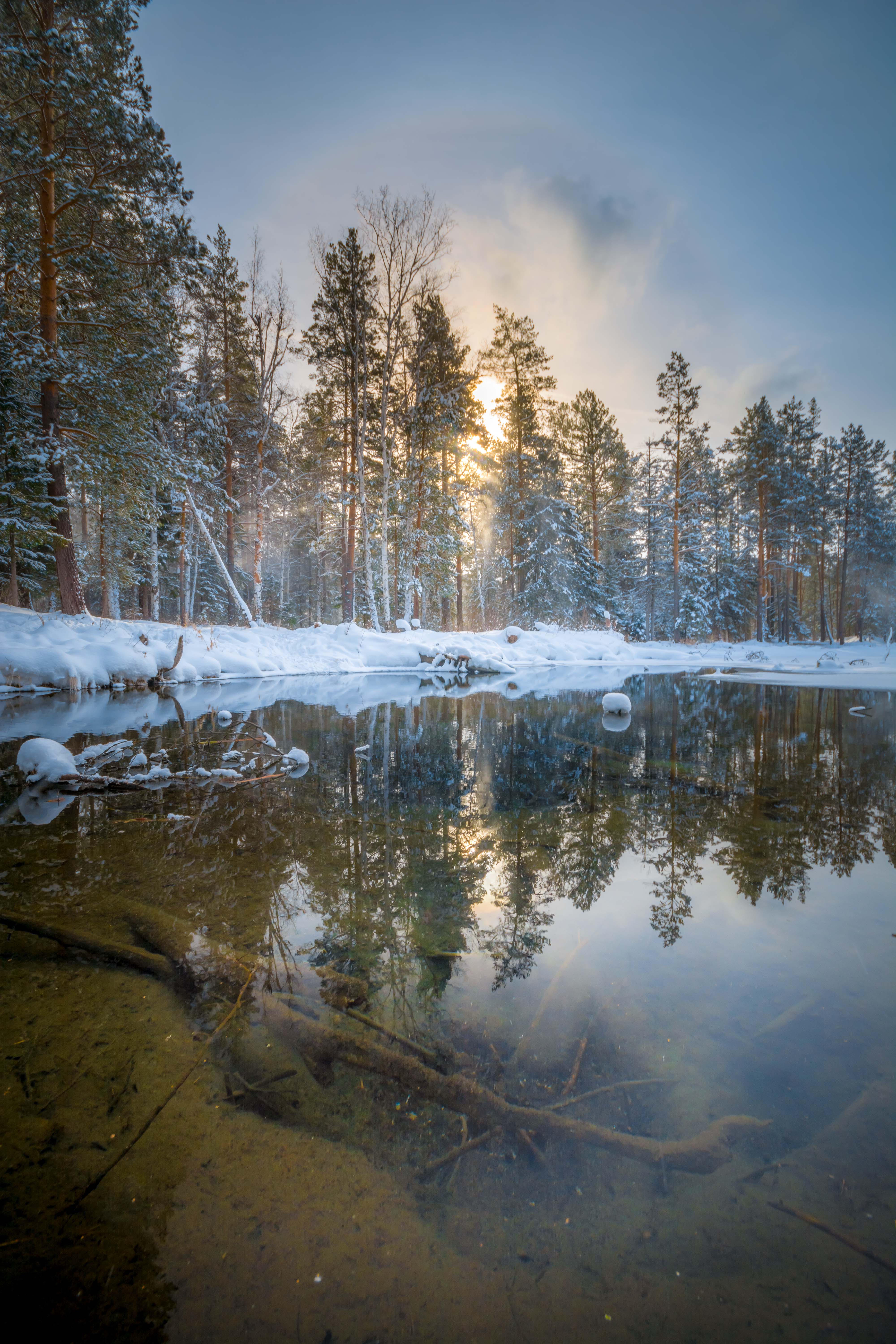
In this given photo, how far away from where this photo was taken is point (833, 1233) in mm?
1145

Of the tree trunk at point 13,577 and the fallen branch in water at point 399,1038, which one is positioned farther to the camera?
the tree trunk at point 13,577

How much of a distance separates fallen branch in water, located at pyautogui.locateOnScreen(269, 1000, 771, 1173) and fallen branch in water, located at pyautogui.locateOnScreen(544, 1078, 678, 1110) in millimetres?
44

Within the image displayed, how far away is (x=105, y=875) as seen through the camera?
2932mm

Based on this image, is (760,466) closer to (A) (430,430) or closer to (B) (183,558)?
(A) (430,430)

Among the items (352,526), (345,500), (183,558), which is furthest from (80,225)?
(352,526)

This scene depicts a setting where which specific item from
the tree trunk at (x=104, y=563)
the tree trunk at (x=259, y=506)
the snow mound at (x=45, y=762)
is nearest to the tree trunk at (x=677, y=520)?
the tree trunk at (x=259, y=506)

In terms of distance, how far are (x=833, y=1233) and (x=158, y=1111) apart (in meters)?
1.76

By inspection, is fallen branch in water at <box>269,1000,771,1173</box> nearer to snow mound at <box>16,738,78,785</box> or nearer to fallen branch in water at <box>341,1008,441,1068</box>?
fallen branch in water at <box>341,1008,441,1068</box>

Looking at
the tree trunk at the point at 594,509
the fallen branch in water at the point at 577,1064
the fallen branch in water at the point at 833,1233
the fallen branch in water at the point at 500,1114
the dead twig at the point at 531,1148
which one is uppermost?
the tree trunk at the point at 594,509

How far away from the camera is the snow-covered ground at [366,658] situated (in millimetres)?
11500

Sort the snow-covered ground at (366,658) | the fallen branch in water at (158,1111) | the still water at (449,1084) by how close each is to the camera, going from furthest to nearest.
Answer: the snow-covered ground at (366,658), the fallen branch in water at (158,1111), the still water at (449,1084)

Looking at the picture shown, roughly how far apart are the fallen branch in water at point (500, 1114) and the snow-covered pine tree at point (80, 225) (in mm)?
14000

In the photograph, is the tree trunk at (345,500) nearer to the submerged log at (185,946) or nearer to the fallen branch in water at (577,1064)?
the submerged log at (185,946)

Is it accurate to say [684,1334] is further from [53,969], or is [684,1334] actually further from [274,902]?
[53,969]
